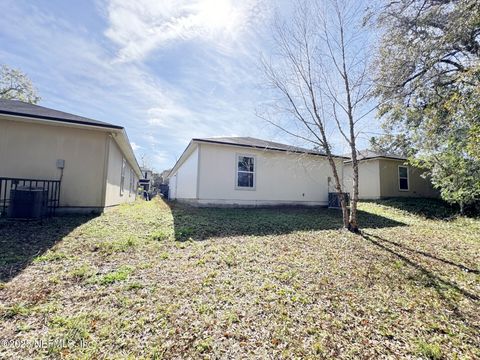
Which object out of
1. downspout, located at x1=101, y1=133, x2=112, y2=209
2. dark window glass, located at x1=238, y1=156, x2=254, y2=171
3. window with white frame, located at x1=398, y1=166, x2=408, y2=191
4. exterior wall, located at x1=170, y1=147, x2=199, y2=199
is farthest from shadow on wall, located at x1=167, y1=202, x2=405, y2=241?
window with white frame, located at x1=398, y1=166, x2=408, y2=191

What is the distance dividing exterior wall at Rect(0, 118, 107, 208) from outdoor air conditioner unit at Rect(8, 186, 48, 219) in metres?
1.23

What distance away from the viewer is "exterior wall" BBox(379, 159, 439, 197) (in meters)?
15.0

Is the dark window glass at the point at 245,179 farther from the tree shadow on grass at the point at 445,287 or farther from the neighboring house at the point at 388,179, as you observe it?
the neighboring house at the point at 388,179

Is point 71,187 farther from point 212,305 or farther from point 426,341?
point 426,341

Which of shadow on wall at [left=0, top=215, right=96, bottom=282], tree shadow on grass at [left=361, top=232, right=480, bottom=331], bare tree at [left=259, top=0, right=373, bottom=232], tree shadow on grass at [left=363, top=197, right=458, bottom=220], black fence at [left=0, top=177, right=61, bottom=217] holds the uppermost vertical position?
bare tree at [left=259, top=0, right=373, bottom=232]

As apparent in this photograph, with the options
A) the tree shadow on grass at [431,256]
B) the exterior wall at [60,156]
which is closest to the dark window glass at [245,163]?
the exterior wall at [60,156]

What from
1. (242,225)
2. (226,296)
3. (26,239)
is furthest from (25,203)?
(226,296)

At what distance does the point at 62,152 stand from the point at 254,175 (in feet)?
23.1

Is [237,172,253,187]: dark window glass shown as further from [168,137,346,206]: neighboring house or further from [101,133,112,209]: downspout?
[101,133,112,209]: downspout

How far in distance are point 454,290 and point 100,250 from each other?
19.1ft

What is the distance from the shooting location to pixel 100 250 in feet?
13.4

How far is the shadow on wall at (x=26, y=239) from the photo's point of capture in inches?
128

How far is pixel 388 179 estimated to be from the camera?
15.1 meters

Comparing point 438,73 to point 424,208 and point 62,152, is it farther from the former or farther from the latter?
point 62,152
